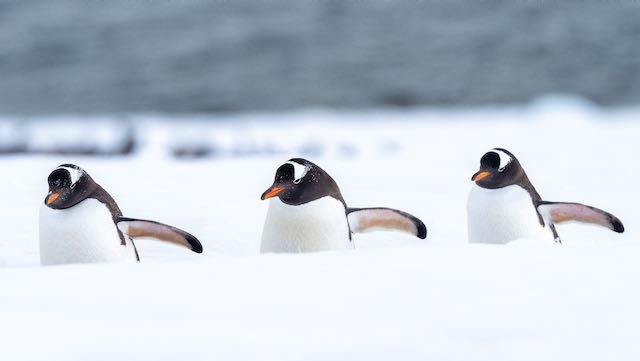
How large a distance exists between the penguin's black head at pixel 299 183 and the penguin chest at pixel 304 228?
30mm

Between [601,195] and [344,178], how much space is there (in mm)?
1781

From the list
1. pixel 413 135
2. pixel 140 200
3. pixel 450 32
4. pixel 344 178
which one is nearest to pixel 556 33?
pixel 450 32

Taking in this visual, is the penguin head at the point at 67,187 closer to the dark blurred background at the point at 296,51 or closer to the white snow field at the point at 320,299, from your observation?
the white snow field at the point at 320,299

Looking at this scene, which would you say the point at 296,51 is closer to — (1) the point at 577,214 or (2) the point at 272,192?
(1) the point at 577,214

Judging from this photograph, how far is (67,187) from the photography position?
415 centimetres

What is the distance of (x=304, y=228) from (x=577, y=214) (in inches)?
44.5

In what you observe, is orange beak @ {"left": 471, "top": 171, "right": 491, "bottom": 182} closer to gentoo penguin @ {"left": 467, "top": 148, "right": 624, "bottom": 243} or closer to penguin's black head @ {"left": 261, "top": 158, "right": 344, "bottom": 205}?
gentoo penguin @ {"left": 467, "top": 148, "right": 624, "bottom": 243}

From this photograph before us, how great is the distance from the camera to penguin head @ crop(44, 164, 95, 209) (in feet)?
13.6

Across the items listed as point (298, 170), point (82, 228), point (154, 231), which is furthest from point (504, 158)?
point (82, 228)

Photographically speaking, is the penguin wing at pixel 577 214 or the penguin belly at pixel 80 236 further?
the penguin wing at pixel 577 214

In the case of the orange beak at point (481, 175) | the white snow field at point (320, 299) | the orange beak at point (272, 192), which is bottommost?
the white snow field at point (320, 299)

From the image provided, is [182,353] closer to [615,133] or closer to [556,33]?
[615,133]

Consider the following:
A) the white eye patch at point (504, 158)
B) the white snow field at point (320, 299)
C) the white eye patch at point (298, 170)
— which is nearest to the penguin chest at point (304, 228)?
the white eye patch at point (298, 170)

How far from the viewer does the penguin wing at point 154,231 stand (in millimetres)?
4121
